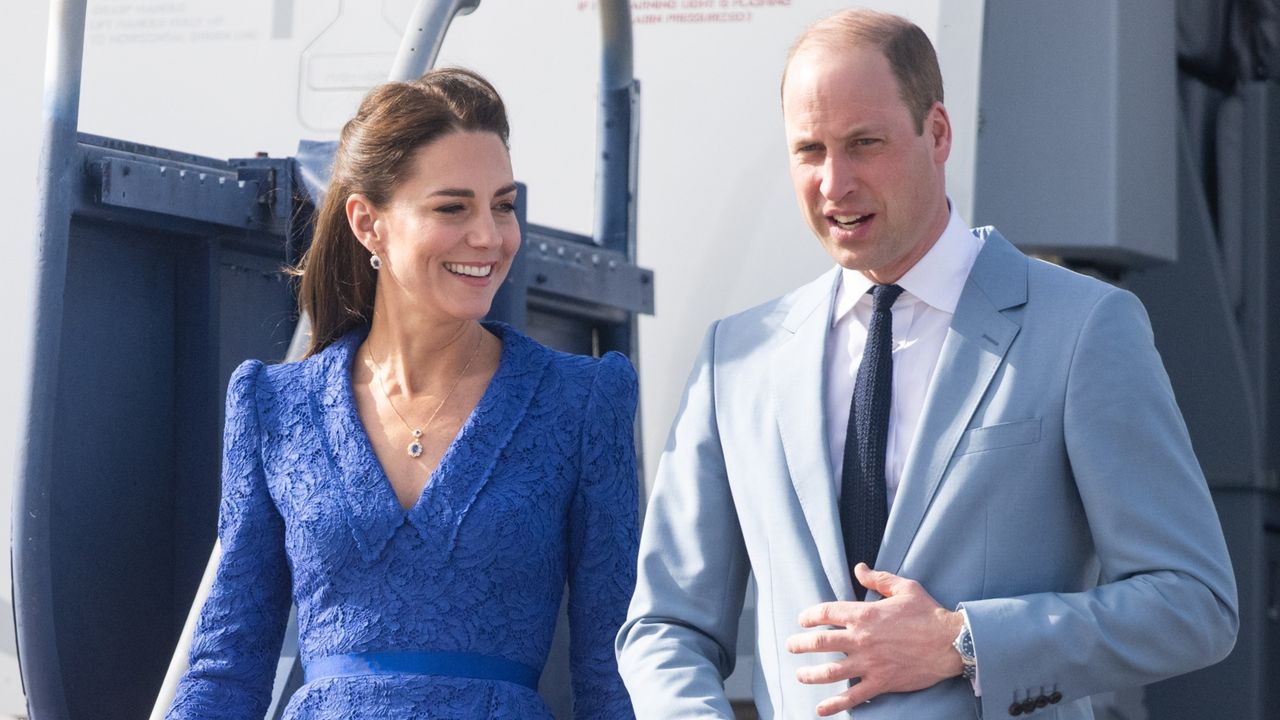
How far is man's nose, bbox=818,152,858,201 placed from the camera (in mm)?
1592

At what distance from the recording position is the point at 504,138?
2268mm

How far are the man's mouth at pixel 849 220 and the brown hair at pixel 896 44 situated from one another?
0.31 feet

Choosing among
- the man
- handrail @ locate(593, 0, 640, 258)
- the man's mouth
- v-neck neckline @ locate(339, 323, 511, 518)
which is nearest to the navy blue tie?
the man

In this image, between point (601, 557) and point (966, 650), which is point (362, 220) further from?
point (966, 650)

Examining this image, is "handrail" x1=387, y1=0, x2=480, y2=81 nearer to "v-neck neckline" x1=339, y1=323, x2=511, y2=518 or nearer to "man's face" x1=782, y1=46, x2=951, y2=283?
"v-neck neckline" x1=339, y1=323, x2=511, y2=518

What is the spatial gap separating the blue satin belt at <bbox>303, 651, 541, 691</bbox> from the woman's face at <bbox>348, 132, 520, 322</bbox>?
1.35ft

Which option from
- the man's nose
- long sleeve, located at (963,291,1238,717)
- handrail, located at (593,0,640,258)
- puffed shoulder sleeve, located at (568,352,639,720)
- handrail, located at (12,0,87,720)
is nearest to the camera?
long sleeve, located at (963,291,1238,717)

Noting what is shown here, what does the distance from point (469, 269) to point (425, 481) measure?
264 mm

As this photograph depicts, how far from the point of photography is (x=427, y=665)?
2.09m

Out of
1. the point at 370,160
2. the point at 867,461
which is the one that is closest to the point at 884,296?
the point at 867,461

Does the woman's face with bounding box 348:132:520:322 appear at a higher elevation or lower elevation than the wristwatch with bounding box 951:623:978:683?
higher

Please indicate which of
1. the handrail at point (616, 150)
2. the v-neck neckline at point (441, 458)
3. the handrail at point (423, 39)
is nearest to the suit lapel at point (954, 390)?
the v-neck neckline at point (441, 458)

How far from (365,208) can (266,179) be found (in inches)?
25.8

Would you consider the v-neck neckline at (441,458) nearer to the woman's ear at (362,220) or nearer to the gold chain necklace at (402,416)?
the gold chain necklace at (402,416)
